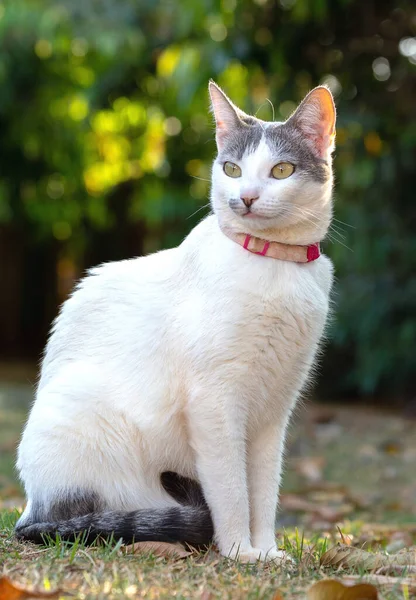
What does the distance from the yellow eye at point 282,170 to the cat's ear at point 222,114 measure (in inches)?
10.5

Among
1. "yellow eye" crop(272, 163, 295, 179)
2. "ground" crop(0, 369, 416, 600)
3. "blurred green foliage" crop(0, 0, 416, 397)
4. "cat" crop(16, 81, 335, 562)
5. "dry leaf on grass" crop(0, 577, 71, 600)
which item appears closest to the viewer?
"dry leaf on grass" crop(0, 577, 71, 600)

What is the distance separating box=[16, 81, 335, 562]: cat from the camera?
2561mm

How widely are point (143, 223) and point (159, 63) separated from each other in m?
4.59

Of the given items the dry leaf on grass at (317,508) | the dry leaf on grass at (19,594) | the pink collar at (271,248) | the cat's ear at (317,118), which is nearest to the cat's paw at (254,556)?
the dry leaf on grass at (19,594)

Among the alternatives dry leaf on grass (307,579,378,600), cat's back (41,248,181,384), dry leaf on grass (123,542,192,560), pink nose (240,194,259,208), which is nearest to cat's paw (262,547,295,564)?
dry leaf on grass (123,542,192,560)

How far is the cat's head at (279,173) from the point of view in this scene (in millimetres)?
2616

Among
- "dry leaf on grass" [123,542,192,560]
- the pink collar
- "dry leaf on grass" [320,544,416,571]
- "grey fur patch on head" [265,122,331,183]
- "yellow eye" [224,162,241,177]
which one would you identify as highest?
"grey fur patch on head" [265,122,331,183]

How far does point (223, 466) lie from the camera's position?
8.44 feet

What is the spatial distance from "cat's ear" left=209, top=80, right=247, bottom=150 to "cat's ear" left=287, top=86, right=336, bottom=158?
21 centimetres

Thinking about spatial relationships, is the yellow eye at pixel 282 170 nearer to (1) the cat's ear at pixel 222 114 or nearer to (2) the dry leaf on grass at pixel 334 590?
(1) the cat's ear at pixel 222 114

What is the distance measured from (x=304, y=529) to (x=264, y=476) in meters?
1.64

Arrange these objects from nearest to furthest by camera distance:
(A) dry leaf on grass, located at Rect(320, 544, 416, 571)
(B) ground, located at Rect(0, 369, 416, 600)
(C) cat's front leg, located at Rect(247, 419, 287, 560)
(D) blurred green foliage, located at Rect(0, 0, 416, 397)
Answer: (B) ground, located at Rect(0, 369, 416, 600), (A) dry leaf on grass, located at Rect(320, 544, 416, 571), (C) cat's front leg, located at Rect(247, 419, 287, 560), (D) blurred green foliage, located at Rect(0, 0, 416, 397)

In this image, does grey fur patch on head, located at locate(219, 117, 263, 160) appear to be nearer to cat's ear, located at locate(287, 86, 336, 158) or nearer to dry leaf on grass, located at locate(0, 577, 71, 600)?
cat's ear, located at locate(287, 86, 336, 158)

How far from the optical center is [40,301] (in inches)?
640
